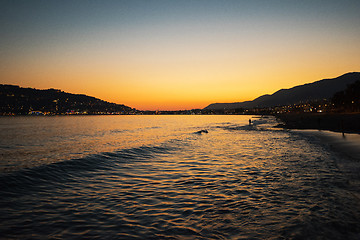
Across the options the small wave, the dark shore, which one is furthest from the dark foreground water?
the dark shore

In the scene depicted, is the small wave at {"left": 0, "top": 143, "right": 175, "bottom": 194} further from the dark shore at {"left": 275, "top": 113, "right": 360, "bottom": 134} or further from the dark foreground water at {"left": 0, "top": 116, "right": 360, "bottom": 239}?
the dark shore at {"left": 275, "top": 113, "right": 360, "bottom": 134}

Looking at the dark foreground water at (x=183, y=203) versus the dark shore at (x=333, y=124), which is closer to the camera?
the dark foreground water at (x=183, y=203)

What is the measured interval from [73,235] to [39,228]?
1.44m

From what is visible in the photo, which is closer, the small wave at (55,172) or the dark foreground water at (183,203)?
the dark foreground water at (183,203)

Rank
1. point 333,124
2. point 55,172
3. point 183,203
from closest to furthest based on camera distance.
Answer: point 183,203 → point 55,172 → point 333,124

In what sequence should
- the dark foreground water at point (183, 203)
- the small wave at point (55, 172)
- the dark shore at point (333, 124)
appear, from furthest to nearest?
1. the dark shore at point (333, 124)
2. the small wave at point (55, 172)
3. the dark foreground water at point (183, 203)

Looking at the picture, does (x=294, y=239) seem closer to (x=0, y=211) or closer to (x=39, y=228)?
(x=39, y=228)

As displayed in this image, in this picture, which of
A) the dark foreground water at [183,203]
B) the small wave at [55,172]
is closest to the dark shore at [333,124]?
the dark foreground water at [183,203]

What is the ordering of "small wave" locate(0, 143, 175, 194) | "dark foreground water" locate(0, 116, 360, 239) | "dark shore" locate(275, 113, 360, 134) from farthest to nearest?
"dark shore" locate(275, 113, 360, 134) < "small wave" locate(0, 143, 175, 194) < "dark foreground water" locate(0, 116, 360, 239)

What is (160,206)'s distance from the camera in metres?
8.14

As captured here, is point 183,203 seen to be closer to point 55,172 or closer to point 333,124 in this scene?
point 55,172

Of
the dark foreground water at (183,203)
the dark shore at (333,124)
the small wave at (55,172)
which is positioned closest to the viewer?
the dark foreground water at (183,203)

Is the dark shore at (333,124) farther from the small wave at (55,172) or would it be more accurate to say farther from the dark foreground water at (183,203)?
the small wave at (55,172)

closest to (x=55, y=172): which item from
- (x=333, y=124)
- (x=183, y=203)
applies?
(x=183, y=203)
